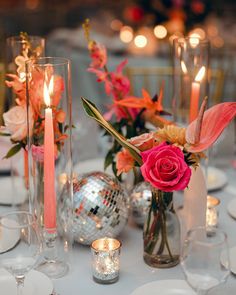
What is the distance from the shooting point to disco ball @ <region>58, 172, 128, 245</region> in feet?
4.10

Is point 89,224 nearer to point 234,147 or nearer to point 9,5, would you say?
point 234,147

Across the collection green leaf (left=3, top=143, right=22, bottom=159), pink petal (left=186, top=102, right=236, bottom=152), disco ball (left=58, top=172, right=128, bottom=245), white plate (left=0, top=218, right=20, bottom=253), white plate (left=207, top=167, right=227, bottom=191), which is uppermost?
pink petal (left=186, top=102, right=236, bottom=152)

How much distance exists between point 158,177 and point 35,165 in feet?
0.88

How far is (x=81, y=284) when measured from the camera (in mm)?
1145

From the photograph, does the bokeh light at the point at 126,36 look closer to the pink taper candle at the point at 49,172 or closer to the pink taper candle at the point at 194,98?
the pink taper candle at the point at 194,98

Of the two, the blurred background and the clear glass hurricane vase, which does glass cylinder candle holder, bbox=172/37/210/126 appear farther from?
the blurred background

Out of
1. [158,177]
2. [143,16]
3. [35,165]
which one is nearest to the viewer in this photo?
[158,177]

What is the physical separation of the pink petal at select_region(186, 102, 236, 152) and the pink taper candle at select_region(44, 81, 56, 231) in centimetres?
25

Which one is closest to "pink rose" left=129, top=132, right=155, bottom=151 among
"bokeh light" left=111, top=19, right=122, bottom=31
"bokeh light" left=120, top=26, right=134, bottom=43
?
"bokeh light" left=120, top=26, right=134, bottom=43

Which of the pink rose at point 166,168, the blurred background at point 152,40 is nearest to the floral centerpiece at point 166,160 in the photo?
the pink rose at point 166,168

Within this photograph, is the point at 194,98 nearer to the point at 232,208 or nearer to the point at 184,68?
the point at 184,68

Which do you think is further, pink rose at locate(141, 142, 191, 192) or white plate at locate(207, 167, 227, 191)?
white plate at locate(207, 167, 227, 191)

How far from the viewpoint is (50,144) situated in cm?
117

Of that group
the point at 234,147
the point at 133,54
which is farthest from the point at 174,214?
the point at 133,54
